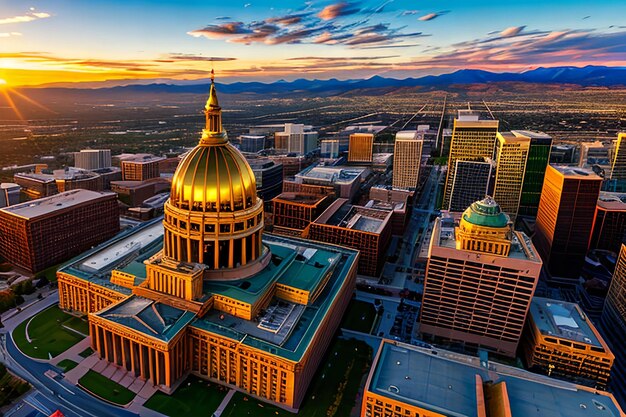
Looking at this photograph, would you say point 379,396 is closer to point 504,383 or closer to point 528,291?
point 504,383

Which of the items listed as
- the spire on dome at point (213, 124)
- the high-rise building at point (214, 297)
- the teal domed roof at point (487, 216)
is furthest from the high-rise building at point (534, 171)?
the spire on dome at point (213, 124)

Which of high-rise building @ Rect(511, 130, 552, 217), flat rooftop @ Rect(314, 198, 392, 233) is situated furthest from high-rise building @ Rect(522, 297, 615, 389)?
high-rise building @ Rect(511, 130, 552, 217)

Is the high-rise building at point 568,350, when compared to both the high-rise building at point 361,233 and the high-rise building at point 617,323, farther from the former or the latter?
the high-rise building at point 361,233

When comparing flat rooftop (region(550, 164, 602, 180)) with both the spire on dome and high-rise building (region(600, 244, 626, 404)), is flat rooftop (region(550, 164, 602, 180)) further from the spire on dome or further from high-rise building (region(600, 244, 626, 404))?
the spire on dome

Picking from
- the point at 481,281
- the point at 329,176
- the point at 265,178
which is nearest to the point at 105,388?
the point at 481,281

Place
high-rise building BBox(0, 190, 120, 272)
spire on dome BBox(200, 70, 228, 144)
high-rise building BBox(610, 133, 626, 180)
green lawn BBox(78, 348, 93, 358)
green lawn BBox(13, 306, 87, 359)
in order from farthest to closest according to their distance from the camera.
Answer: high-rise building BBox(610, 133, 626, 180) → high-rise building BBox(0, 190, 120, 272) → spire on dome BBox(200, 70, 228, 144) → green lawn BBox(13, 306, 87, 359) → green lawn BBox(78, 348, 93, 358)
